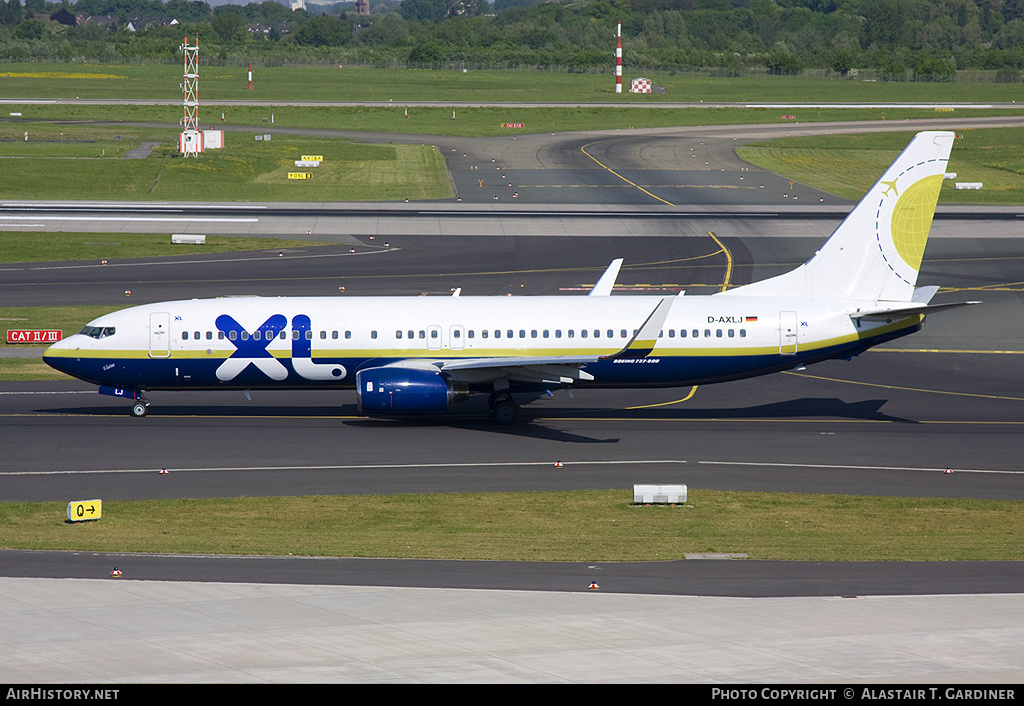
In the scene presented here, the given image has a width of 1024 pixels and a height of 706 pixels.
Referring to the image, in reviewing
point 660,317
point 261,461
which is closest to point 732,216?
point 660,317

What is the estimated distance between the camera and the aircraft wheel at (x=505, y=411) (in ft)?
134

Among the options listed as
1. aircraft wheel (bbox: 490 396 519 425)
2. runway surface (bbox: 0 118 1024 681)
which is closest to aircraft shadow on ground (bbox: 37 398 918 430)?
runway surface (bbox: 0 118 1024 681)

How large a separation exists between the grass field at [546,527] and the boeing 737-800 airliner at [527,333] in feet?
27.1

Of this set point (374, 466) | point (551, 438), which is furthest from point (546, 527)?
point (551, 438)

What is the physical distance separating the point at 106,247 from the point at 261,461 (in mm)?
43014

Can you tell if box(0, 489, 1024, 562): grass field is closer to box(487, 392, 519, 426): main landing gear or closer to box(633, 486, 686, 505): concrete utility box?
box(633, 486, 686, 505): concrete utility box

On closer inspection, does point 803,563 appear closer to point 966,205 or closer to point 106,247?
point 106,247

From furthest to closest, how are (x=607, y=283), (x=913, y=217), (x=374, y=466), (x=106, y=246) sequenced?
(x=106, y=246)
(x=607, y=283)
(x=913, y=217)
(x=374, y=466)

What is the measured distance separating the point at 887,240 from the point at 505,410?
14861 mm

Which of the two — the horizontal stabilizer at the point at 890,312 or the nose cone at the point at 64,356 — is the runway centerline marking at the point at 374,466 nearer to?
the nose cone at the point at 64,356

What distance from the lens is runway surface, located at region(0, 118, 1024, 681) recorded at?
25047 mm

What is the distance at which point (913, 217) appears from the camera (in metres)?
41.4

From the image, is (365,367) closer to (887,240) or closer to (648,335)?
(648,335)

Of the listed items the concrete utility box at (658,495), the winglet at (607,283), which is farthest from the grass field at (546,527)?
the winglet at (607,283)
